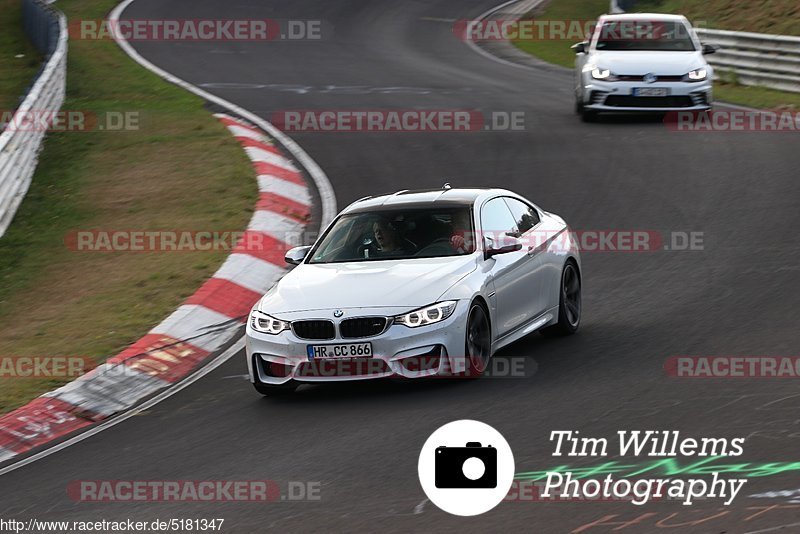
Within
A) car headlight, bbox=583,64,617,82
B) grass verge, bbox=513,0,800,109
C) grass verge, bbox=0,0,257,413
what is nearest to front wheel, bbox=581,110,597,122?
car headlight, bbox=583,64,617,82

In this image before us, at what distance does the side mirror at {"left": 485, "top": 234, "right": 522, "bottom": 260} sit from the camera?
10547 mm

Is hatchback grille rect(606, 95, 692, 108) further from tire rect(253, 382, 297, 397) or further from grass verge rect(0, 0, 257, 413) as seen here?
tire rect(253, 382, 297, 397)

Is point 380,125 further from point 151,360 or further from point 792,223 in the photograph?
point 151,360

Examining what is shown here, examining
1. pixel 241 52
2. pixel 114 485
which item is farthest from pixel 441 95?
pixel 114 485

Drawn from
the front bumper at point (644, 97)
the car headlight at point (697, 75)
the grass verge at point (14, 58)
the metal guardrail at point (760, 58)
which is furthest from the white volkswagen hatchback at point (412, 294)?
the metal guardrail at point (760, 58)

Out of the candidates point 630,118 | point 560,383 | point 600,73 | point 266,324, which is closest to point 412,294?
point 266,324

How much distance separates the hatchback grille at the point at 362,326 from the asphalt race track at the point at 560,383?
0.45 metres

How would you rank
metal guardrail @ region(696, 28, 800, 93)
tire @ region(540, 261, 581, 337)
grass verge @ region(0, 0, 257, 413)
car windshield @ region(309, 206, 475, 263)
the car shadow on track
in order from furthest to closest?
1. metal guardrail @ region(696, 28, 800, 93)
2. the car shadow on track
3. grass verge @ region(0, 0, 257, 413)
4. tire @ region(540, 261, 581, 337)
5. car windshield @ region(309, 206, 475, 263)

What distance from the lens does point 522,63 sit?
102 feet

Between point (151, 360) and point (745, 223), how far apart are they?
6.72 meters

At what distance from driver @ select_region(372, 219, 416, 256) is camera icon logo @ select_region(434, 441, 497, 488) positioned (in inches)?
112

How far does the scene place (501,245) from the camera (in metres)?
10.6

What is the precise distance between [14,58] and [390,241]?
22681mm

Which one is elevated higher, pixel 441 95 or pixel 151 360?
pixel 151 360
